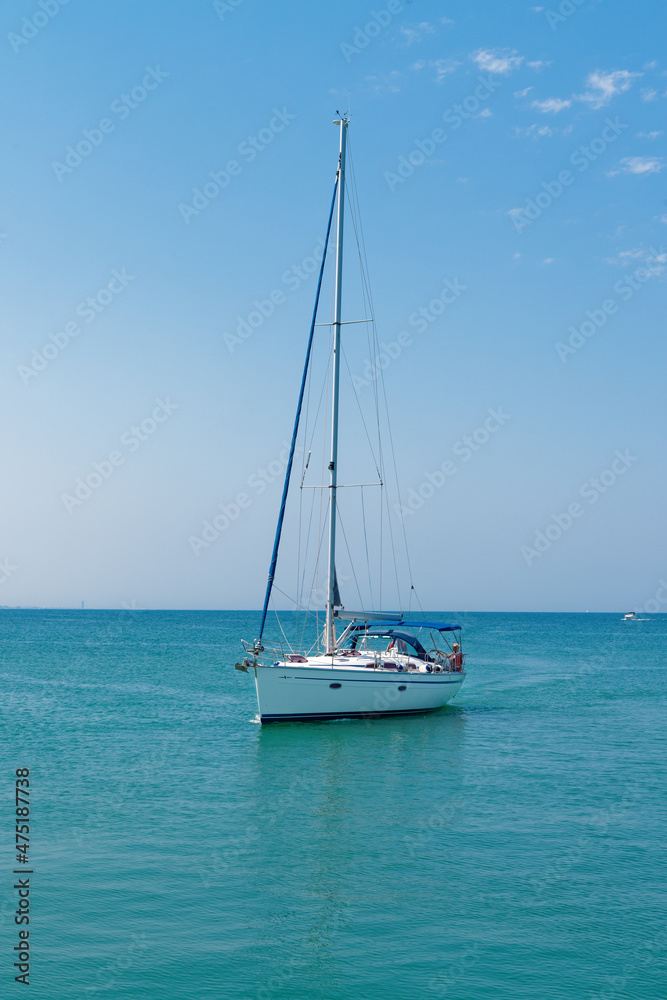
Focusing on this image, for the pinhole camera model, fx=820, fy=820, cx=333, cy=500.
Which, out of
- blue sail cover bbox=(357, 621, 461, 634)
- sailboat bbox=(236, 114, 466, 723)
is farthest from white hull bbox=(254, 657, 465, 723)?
blue sail cover bbox=(357, 621, 461, 634)

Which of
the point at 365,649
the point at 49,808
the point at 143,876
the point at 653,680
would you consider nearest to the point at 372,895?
the point at 143,876

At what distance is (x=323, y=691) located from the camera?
2888 cm

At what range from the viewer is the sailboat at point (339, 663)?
28.8 m

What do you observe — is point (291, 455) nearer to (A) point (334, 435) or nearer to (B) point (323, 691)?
(A) point (334, 435)

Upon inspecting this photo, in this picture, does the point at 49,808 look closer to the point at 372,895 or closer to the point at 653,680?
the point at 372,895

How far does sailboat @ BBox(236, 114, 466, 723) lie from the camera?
2880 cm

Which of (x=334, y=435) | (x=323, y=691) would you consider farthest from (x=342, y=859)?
(x=334, y=435)

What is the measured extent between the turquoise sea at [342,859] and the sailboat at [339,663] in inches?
33.3

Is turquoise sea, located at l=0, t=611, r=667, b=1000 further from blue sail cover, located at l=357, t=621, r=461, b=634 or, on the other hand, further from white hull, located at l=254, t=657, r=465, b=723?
blue sail cover, located at l=357, t=621, r=461, b=634

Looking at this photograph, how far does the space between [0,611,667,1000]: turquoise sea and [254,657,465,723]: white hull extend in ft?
2.14

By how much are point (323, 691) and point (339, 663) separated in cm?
173

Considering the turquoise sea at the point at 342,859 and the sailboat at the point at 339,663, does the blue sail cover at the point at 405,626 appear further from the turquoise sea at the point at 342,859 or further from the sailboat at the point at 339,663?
the turquoise sea at the point at 342,859

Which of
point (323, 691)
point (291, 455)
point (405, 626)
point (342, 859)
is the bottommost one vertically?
point (342, 859)

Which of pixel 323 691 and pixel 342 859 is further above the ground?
pixel 323 691
